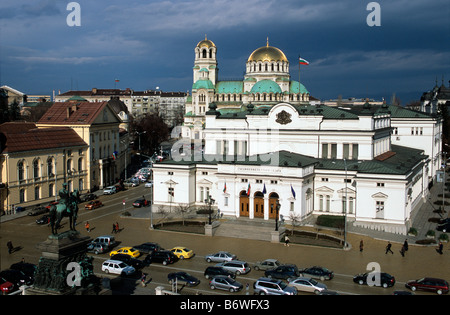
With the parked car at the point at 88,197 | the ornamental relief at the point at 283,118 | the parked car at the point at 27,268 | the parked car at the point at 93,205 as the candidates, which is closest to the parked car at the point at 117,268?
the parked car at the point at 27,268

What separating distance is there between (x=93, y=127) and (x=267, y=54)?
249ft

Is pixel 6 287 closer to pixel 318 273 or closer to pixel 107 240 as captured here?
pixel 107 240

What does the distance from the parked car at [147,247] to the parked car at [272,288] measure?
1231 centimetres

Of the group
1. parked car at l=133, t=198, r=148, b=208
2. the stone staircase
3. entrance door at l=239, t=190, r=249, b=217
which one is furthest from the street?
parked car at l=133, t=198, r=148, b=208

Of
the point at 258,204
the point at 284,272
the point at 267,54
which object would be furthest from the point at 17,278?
the point at 267,54

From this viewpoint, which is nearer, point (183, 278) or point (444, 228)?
point (183, 278)

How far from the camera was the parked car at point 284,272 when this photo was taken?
3256 centimetres

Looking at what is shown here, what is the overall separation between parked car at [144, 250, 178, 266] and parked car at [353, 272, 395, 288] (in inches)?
538

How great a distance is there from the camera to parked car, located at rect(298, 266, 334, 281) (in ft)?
106

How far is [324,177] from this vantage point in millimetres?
51594

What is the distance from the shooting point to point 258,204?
50.5 meters

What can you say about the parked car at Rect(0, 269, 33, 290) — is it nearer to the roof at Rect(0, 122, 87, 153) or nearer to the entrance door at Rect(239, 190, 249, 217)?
the entrance door at Rect(239, 190, 249, 217)
